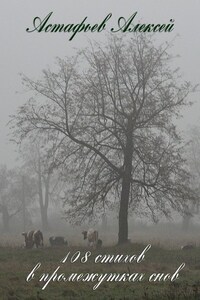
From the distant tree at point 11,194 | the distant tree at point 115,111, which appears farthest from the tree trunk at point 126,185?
the distant tree at point 11,194

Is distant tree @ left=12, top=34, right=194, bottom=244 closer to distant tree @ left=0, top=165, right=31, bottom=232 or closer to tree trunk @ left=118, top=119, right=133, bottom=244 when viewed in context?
tree trunk @ left=118, top=119, right=133, bottom=244

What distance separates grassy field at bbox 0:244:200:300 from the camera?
1200 centimetres

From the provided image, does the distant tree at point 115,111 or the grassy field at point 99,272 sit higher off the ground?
the distant tree at point 115,111

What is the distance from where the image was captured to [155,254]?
21672mm

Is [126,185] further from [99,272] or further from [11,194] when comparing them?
[11,194]

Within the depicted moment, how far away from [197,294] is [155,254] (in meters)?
10.7

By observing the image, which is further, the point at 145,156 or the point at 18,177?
the point at 18,177

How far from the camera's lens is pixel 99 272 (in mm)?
16031

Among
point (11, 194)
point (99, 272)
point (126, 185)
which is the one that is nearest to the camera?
point (99, 272)

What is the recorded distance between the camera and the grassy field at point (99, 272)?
1200 cm

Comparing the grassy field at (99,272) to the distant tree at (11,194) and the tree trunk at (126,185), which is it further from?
the distant tree at (11,194)

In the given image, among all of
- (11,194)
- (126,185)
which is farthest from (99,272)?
(11,194)

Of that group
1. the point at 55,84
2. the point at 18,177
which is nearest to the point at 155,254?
the point at 55,84

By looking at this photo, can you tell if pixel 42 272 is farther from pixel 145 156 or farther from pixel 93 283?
pixel 145 156
